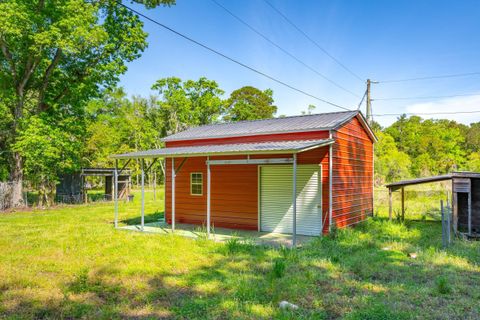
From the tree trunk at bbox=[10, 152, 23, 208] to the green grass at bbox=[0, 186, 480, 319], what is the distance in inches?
346

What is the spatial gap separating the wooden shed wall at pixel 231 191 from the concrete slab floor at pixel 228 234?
452 mm

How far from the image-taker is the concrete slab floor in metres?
8.61

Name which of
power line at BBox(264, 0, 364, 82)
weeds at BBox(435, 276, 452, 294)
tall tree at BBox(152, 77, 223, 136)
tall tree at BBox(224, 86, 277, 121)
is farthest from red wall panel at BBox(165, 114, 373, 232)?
tall tree at BBox(224, 86, 277, 121)

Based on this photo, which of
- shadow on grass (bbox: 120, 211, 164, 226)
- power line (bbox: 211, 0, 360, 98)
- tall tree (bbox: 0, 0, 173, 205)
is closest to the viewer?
power line (bbox: 211, 0, 360, 98)

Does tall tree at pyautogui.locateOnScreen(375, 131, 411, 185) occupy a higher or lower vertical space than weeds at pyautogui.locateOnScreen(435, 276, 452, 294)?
higher

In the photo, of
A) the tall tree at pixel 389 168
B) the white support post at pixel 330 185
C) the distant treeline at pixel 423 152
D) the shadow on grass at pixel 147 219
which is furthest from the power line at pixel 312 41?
the distant treeline at pixel 423 152

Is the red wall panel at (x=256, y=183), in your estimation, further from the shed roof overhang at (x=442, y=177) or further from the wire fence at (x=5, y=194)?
the wire fence at (x=5, y=194)

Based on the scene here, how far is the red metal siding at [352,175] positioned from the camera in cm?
991

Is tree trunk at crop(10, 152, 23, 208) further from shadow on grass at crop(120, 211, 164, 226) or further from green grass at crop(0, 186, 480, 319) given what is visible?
green grass at crop(0, 186, 480, 319)

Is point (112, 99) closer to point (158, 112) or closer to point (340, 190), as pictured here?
point (158, 112)

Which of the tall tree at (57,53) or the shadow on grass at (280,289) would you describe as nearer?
the shadow on grass at (280,289)

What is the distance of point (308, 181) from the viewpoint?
32.1 ft

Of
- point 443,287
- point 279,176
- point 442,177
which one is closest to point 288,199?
point 279,176

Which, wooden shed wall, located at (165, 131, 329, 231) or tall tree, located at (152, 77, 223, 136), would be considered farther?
tall tree, located at (152, 77, 223, 136)
